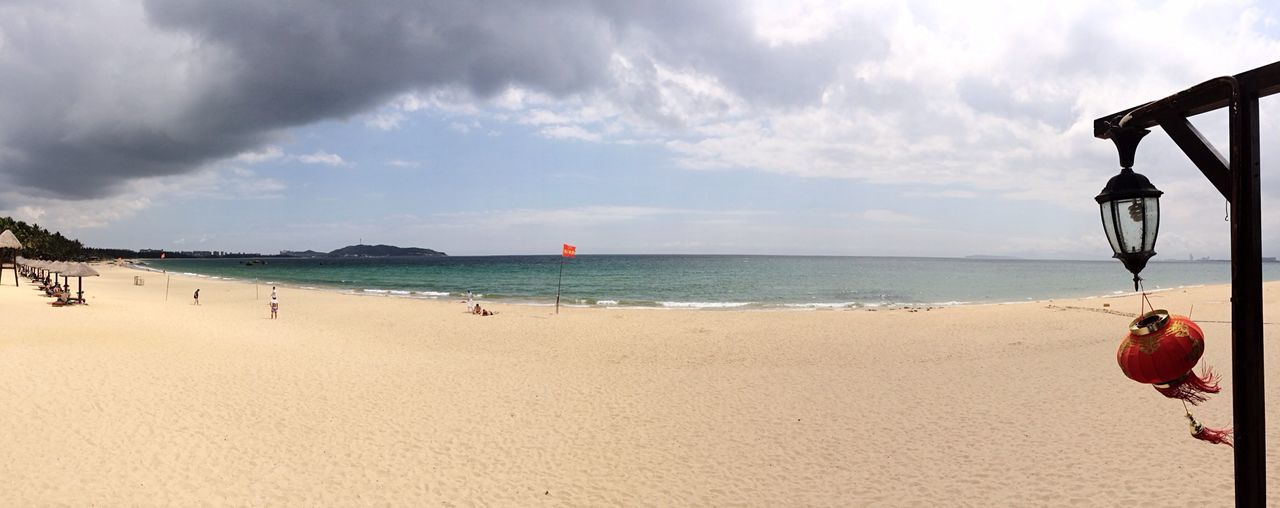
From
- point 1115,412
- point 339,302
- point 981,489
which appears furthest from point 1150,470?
point 339,302

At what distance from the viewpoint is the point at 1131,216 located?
12.4ft

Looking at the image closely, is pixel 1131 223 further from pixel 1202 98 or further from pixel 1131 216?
pixel 1202 98

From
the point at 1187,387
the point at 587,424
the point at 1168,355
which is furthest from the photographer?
the point at 587,424

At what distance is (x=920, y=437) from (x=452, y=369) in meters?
9.83

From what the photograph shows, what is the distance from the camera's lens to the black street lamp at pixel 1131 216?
3.71 metres

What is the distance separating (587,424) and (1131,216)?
7646 mm

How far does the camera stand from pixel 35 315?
20766 millimetres

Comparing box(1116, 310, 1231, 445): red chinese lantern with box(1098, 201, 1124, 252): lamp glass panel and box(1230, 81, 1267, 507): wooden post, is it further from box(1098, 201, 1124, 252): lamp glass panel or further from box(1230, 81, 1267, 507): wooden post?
box(1098, 201, 1124, 252): lamp glass panel

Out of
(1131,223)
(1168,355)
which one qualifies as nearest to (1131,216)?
(1131,223)

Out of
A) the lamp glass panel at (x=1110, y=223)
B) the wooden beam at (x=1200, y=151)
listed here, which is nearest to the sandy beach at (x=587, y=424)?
the lamp glass panel at (x=1110, y=223)

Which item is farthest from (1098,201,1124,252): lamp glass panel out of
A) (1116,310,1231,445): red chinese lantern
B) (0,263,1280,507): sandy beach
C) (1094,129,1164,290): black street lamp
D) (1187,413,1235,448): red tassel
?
(0,263,1280,507): sandy beach

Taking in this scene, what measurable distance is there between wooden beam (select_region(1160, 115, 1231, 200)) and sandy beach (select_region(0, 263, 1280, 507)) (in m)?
4.45

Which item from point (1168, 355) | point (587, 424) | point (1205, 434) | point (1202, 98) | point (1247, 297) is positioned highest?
point (1202, 98)

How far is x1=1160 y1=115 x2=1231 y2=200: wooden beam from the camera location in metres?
3.54
